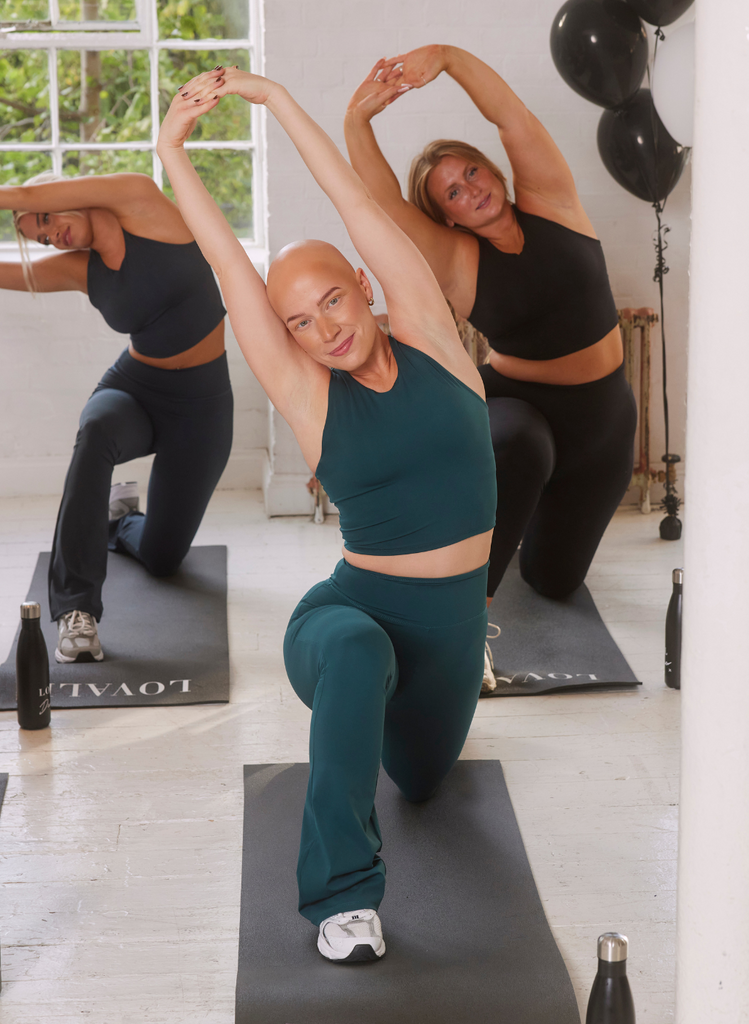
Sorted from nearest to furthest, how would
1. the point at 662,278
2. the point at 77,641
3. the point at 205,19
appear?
the point at 77,641, the point at 662,278, the point at 205,19

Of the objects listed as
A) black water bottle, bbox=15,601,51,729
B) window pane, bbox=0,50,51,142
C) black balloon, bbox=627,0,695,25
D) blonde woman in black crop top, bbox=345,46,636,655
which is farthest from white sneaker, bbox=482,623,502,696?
window pane, bbox=0,50,51,142

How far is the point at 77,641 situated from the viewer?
3072mm

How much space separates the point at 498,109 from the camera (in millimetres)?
2742

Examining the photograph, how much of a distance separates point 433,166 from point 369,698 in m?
1.63

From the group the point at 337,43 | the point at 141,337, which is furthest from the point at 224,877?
the point at 337,43

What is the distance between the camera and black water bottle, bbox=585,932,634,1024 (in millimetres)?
1416

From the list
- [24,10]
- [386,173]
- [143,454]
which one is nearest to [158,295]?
[143,454]

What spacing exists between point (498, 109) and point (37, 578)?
2.23 metres

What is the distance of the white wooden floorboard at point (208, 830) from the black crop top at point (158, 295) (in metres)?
0.95

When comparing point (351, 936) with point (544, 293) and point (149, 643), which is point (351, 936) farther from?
point (544, 293)

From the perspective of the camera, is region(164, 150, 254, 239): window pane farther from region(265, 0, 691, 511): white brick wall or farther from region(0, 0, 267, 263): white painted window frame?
region(265, 0, 691, 511): white brick wall

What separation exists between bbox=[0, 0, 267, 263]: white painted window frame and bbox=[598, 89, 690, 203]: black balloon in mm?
1519

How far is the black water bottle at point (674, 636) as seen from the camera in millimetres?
2836

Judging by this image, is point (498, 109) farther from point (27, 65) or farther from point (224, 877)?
point (27, 65)
